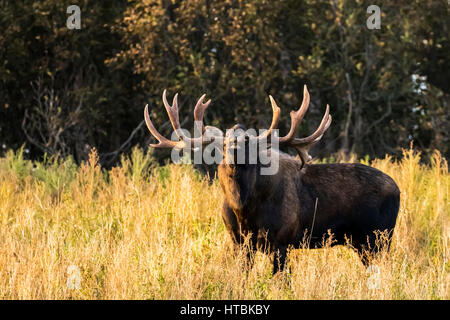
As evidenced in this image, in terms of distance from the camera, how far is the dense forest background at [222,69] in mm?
15367

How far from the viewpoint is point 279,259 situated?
259 inches

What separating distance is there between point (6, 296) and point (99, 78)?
11816 mm

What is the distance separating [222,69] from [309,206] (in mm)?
8871

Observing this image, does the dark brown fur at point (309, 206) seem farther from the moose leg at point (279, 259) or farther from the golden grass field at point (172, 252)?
the golden grass field at point (172, 252)

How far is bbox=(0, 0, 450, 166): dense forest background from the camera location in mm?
15367

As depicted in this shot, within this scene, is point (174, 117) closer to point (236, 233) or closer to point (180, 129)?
point (180, 129)

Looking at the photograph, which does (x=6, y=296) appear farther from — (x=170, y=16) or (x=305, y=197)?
(x=170, y=16)

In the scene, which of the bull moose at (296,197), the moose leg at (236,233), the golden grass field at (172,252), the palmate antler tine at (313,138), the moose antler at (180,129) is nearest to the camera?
the golden grass field at (172,252)

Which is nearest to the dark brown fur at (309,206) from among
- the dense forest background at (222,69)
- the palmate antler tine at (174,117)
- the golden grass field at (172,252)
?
the golden grass field at (172,252)

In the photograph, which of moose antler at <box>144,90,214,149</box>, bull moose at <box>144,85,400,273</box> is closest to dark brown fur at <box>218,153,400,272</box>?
bull moose at <box>144,85,400,273</box>

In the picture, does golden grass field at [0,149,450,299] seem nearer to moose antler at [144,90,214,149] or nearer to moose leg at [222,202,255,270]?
moose leg at [222,202,255,270]

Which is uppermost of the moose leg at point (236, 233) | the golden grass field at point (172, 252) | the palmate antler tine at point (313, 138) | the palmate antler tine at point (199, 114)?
the palmate antler tine at point (199, 114)

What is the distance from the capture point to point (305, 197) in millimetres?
7070
